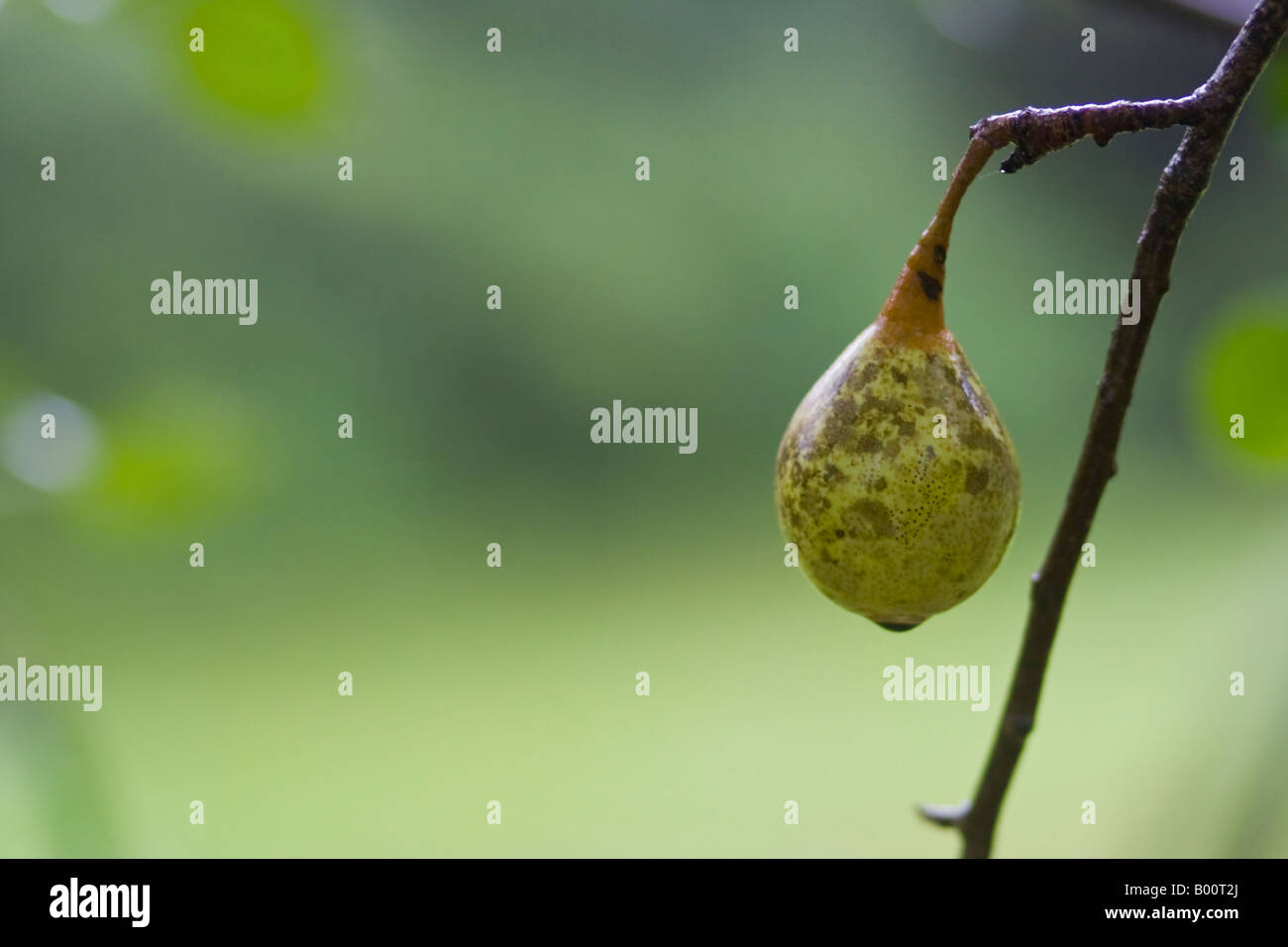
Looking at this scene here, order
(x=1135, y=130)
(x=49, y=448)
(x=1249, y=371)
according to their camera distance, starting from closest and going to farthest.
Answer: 1. (x=1135, y=130)
2. (x=1249, y=371)
3. (x=49, y=448)

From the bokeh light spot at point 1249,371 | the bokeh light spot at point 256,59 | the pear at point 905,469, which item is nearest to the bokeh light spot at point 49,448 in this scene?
the bokeh light spot at point 256,59

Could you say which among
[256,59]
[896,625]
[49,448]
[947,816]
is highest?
[256,59]

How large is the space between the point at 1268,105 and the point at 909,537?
28 cm

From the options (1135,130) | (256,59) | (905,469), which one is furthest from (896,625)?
(256,59)

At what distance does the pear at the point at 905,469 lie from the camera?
1.30ft

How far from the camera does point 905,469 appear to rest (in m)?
0.39

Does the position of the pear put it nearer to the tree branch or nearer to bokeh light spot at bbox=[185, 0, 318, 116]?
the tree branch

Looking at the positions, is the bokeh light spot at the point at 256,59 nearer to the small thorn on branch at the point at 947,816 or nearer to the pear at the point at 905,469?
the pear at the point at 905,469

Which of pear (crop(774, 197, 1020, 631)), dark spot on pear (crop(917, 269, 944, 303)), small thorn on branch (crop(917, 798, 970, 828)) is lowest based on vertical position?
small thorn on branch (crop(917, 798, 970, 828))

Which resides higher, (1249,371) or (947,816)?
(1249,371)

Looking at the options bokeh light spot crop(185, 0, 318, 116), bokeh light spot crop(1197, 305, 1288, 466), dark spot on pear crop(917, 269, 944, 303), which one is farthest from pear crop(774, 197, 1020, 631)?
bokeh light spot crop(185, 0, 318, 116)

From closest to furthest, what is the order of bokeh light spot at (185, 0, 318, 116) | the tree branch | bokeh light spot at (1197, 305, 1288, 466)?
the tree branch < bokeh light spot at (1197, 305, 1288, 466) < bokeh light spot at (185, 0, 318, 116)

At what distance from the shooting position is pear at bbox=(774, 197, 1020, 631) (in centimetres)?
40

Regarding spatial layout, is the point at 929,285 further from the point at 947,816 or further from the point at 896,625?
the point at 947,816
